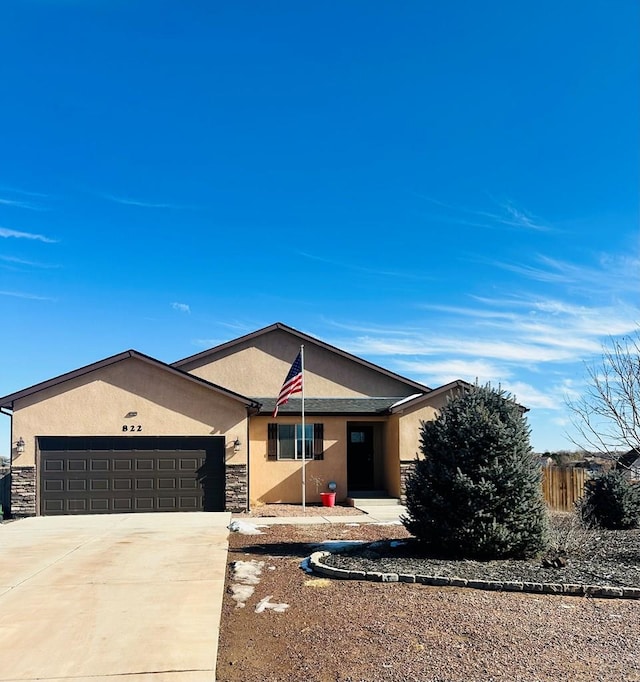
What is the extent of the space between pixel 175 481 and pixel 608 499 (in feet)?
37.0

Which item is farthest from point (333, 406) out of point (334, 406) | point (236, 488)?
point (236, 488)

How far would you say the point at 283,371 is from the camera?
76.2ft

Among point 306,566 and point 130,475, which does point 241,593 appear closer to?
point 306,566

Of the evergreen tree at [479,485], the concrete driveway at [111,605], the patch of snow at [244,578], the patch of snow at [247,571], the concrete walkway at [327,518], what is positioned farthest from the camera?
the concrete walkway at [327,518]

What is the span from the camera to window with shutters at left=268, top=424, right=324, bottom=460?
21344 mm

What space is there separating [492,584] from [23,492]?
46.0 feet

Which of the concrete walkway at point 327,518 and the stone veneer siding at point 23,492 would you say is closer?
the concrete walkway at point 327,518

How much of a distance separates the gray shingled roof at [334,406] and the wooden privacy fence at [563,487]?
219 inches

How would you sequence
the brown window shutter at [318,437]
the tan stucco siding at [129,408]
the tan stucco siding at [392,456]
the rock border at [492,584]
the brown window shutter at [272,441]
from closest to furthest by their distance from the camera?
the rock border at [492,584] → the tan stucco siding at [129,408] → the tan stucco siding at [392,456] → the brown window shutter at [272,441] → the brown window shutter at [318,437]

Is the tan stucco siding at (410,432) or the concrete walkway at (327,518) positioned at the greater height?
the tan stucco siding at (410,432)

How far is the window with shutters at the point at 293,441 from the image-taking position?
840 inches

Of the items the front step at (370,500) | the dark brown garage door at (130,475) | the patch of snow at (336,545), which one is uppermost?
the dark brown garage door at (130,475)

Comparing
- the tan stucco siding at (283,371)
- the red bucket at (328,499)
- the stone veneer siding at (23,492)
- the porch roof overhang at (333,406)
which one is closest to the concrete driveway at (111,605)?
the stone veneer siding at (23,492)

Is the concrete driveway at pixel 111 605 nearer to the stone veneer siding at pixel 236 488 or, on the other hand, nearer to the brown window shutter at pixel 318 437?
the stone veneer siding at pixel 236 488
